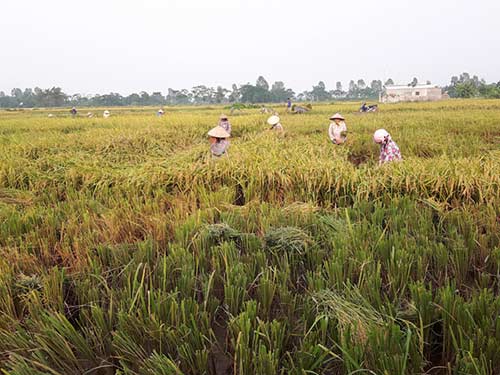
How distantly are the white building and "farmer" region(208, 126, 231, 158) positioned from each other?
163 ft

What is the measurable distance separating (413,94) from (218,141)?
54746 millimetres

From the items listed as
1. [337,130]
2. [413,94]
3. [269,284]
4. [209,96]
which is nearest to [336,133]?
[337,130]

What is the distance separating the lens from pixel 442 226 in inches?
86.8

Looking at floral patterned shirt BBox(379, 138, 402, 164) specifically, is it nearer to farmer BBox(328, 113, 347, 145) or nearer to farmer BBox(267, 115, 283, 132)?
farmer BBox(328, 113, 347, 145)

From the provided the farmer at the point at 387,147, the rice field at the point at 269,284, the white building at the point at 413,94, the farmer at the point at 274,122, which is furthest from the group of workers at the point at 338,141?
the white building at the point at 413,94

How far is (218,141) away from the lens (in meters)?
5.50

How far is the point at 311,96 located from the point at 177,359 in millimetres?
92414

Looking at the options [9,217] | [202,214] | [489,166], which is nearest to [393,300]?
[202,214]

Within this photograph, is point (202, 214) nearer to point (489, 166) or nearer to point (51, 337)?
point (51, 337)

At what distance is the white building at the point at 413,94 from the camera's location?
49719mm

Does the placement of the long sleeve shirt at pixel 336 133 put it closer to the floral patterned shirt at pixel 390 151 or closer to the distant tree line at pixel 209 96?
the floral patterned shirt at pixel 390 151

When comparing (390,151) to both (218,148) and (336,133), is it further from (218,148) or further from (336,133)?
(218,148)

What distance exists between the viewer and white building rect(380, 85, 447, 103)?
49719 millimetres

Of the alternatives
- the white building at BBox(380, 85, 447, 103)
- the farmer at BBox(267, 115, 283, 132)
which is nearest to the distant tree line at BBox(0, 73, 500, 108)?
the white building at BBox(380, 85, 447, 103)
